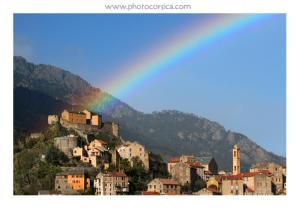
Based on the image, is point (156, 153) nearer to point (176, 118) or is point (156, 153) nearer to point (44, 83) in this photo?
point (176, 118)

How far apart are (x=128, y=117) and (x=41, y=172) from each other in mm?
7038

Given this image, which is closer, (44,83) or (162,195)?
(162,195)

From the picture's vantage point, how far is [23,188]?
29.0 meters

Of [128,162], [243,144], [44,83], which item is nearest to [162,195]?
[128,162]

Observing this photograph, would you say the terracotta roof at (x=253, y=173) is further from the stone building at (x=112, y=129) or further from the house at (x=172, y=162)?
the stone building at (x=112, y=129)

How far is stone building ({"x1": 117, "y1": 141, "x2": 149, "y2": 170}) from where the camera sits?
32719 millimetres

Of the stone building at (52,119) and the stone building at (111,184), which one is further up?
the stone building at (52,119)

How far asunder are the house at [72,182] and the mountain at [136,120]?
14.7 feet

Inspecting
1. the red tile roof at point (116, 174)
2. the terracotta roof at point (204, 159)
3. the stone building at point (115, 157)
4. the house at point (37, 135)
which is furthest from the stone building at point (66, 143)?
the terracotta roof at point (204, 159)

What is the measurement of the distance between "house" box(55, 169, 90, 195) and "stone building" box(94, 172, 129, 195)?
0.38m

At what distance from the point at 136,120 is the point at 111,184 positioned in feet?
23.7

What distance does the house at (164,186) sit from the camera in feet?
96.8

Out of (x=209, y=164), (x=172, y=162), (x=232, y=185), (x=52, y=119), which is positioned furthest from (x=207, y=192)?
(x=52, y=119)

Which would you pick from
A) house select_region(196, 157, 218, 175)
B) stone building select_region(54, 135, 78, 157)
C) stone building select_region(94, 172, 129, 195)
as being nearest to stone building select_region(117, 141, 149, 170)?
stone building select_region(54, 135, 78, 157)
